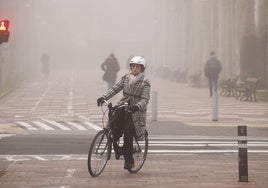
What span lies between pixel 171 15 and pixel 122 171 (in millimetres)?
60203

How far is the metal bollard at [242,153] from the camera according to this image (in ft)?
33.3

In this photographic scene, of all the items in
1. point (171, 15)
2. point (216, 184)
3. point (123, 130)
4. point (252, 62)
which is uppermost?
point (171, 15)

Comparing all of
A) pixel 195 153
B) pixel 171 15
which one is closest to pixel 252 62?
pixel 195 153

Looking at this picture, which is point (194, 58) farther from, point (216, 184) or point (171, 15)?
point (216, 184)

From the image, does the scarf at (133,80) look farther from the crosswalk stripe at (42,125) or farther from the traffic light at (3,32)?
the crosswalk stripe at (42,125)

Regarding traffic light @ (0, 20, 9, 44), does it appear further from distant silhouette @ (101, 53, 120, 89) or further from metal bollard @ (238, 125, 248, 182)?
distant silhouette @ (101, 53, 120, 89)

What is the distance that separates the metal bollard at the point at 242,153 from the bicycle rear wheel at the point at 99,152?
1984 mm

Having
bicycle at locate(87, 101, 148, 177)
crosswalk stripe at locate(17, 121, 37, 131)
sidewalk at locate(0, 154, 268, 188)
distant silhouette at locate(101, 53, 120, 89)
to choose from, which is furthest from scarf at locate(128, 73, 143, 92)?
distant silhouette at locate(101, 53, 120, 89)

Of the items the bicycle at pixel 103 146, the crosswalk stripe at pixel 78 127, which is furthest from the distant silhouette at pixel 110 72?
the bicycle at pixel 103 146

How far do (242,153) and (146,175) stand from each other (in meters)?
1.56

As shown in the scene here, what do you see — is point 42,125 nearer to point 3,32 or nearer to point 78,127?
point 78,127

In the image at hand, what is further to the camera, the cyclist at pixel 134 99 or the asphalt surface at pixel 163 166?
the cyclist at pixel 134 99

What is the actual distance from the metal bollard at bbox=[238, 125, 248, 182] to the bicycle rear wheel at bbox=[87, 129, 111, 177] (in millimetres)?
1984

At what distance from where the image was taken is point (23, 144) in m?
15.4
